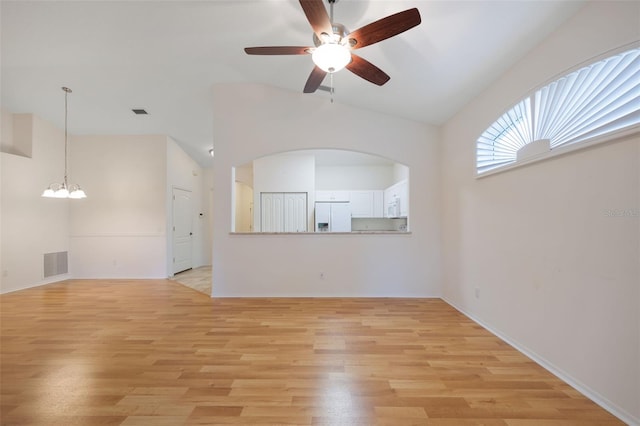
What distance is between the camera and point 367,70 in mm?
2262

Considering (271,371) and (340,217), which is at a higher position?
(340,217)

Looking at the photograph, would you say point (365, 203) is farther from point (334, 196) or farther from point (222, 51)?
point (222, 51)

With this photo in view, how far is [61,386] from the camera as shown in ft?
6.50

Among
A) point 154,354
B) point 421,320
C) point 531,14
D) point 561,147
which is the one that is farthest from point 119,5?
point 421,320

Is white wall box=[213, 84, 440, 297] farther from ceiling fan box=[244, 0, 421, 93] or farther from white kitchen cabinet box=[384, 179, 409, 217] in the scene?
ceiling fan box=[244, 0, 421, 93]

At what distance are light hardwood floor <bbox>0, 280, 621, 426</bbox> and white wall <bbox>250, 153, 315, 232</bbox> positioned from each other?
11.2 feet

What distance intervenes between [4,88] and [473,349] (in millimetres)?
7574

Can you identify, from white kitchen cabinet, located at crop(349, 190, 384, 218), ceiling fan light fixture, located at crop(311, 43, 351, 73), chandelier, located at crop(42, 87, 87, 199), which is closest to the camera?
ceiling fan light fixture, located at crop(311, 43, 351, 73)

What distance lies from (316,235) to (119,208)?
184 inches

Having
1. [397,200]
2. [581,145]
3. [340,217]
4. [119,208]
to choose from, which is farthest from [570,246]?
[119,208]

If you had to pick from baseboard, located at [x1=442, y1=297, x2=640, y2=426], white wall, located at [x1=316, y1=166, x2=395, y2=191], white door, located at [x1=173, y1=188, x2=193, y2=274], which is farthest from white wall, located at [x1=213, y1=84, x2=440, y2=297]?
white wall, located at [x1=316, y1=166, x2=395, y2=191]

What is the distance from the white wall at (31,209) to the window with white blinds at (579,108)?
756 cm

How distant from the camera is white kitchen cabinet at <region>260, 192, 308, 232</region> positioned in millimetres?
6441

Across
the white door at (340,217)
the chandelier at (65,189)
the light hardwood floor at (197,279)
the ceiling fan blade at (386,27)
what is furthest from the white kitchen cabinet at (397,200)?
the chandelier at (65,189)
